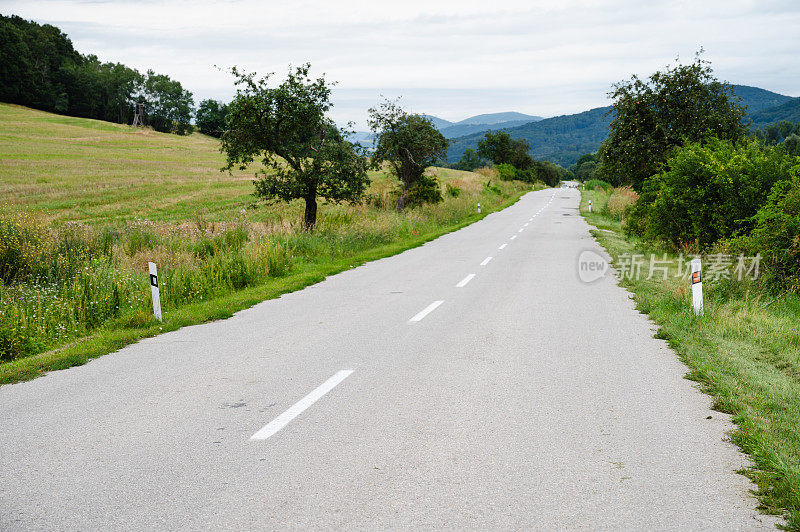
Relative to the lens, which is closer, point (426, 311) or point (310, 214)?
point (426, 311)

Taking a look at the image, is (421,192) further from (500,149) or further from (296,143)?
(500,149)

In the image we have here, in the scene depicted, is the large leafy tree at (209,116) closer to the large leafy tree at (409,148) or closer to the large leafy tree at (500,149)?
the large leafy tree at (500,149)

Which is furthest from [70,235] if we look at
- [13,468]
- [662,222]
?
[662,222]

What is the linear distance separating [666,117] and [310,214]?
45.2 feet

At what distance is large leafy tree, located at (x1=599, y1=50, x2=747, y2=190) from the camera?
761 inches

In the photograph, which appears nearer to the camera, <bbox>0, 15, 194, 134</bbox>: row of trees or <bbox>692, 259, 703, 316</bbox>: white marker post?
<bbox>692, 259, 703, 316</bbox>: white marker post

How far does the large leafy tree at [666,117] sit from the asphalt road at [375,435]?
14.7m

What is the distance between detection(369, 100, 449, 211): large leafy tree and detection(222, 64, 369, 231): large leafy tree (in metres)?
8.51

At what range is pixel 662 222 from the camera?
1554cm

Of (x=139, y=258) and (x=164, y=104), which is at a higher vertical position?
(x=164, y=104)

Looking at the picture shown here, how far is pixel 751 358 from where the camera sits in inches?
251

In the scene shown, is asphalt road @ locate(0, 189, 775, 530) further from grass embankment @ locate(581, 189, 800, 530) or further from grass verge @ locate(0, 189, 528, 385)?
grass verge @ locate(0, 189, 528, 385)

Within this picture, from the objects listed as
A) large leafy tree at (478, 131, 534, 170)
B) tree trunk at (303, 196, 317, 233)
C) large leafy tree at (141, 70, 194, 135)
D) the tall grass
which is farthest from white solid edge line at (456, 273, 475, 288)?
large leafy tree at (141, 70, 194, 135)

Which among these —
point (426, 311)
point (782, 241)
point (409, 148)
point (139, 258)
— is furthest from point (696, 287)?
point (409, 148)
